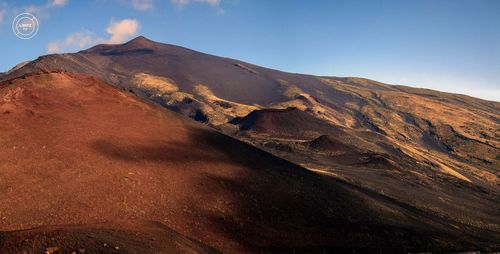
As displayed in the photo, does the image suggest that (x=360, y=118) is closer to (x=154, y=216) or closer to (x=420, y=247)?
(x=420, y=247)

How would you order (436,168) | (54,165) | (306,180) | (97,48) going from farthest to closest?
(97,48) → (436,168) → (306,180) → (54,165)

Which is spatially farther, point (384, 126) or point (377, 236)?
point (384, 126)

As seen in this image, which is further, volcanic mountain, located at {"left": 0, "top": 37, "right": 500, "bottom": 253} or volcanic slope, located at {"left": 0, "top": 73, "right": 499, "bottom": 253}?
volcanic mountain, located at {"left": 0, "top": 37, "right": 500, "bottom": 253}

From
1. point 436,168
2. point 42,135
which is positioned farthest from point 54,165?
point 436,168

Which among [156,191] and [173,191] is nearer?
[156,191]

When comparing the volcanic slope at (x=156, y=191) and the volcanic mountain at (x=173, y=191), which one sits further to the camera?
the volcanic mountain at (x=173, y=191)

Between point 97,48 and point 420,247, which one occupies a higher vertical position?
point 97,48

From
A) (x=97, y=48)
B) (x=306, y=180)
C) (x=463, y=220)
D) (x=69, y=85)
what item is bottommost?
(x=463, y=220)

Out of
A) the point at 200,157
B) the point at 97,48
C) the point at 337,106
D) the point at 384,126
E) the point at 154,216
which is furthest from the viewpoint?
the point at 97,48
